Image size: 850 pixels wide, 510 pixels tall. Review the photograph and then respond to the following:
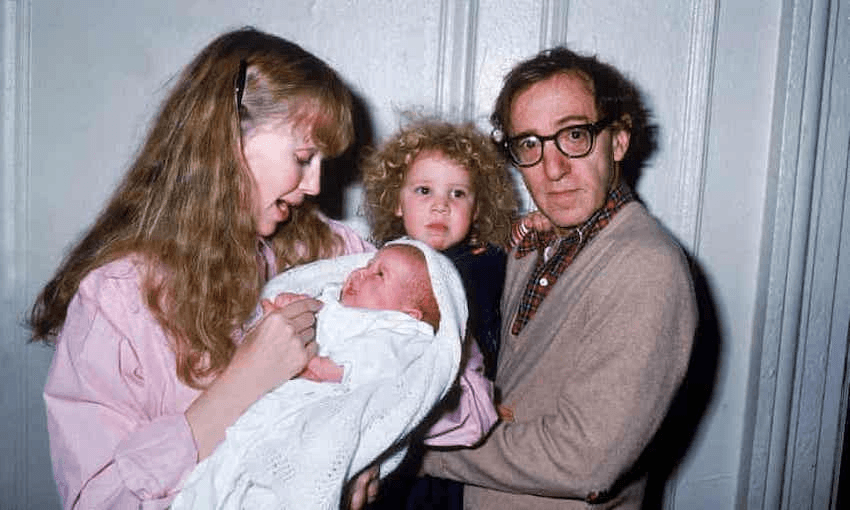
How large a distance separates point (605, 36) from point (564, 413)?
51.3 inches

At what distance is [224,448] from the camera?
3.50 ft

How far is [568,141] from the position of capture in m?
1.54

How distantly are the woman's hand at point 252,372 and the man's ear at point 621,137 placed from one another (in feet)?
3.07

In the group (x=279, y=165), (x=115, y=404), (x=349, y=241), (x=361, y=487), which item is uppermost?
(x=279, y=165)

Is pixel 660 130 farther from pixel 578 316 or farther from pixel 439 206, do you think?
pixel 578 316

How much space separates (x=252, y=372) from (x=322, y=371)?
14 centimetres

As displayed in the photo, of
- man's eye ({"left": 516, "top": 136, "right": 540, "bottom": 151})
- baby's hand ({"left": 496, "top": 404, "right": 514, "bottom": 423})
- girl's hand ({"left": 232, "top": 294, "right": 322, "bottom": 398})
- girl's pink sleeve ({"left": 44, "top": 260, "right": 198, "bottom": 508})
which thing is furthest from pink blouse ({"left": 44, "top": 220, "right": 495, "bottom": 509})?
man's eye ({"left": 516, "top": 136, "right": 540, "bottom": 151})

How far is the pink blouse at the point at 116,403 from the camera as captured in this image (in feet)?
3.54

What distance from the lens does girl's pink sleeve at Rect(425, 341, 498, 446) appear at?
132cm

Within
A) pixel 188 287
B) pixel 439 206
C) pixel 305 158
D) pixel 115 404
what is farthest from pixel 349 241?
pixel 115 404

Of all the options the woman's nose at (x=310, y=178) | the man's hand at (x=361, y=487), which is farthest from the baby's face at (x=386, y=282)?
the man's hand at (x=361, y=487)

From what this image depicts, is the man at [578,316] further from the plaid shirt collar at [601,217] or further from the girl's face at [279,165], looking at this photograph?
the girl's face at [279,165]

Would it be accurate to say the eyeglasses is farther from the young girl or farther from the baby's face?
the baby's face

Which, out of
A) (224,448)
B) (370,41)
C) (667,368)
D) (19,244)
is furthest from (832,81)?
(19,244)
